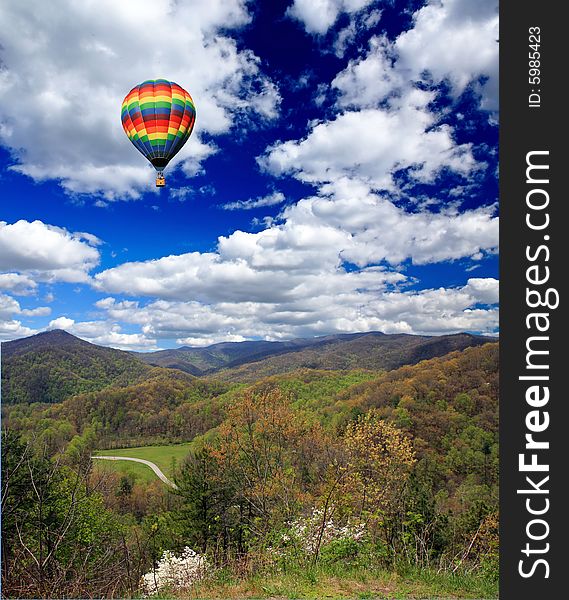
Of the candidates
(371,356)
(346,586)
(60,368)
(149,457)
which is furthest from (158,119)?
(371,356)

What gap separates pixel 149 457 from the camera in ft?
215

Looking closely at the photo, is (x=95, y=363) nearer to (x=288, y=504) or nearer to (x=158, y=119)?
(x=158, y=119)

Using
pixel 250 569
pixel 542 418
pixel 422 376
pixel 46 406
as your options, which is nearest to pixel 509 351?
pixel 542 418

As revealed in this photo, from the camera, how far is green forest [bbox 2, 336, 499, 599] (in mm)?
4613

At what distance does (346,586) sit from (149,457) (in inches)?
2669

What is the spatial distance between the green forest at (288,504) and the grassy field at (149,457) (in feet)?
9.57

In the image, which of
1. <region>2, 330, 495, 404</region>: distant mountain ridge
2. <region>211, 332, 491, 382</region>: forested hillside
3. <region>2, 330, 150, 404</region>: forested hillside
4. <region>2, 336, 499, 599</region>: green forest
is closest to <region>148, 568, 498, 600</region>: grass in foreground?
<region>2, 336, 499, 599</region>: green forest

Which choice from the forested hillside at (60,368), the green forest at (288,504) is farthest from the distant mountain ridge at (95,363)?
the green forest at (288,504)

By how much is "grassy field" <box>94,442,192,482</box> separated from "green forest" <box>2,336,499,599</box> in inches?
115

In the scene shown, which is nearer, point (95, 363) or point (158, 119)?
point (158, 119)

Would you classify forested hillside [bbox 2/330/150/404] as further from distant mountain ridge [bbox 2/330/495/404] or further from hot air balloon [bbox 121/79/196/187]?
hot air balloon [bbox 121/79/196/187]

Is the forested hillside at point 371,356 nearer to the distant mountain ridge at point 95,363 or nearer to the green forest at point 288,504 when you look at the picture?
the distant mountain ridge at point 95,363

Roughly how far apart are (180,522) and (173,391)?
224 feet

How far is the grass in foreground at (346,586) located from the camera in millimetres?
4262
